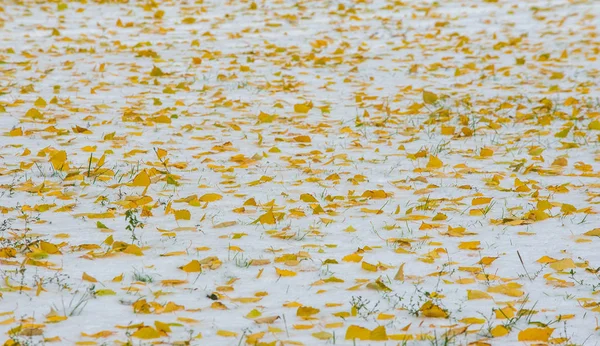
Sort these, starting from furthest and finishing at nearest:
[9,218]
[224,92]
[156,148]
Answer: [224,92] → [156,148] → [9,218]

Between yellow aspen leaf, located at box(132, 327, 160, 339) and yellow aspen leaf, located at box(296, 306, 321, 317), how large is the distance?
0.56 m

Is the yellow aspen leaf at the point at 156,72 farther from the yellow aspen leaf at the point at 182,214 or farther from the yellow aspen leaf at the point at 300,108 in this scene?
the yellow aspen leaf at the point at 182,214

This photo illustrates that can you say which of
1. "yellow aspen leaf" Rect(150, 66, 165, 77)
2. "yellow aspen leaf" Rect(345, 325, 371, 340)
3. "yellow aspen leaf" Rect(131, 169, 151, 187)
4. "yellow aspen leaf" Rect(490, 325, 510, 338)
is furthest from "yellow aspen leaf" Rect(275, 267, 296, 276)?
"yellow aspen leaf" Rect(150, 66, 165, 77)

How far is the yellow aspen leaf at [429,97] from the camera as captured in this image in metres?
6.91

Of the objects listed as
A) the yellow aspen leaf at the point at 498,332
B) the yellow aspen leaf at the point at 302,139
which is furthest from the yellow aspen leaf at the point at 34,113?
Answer: the yellow aspen leaf at the point at 498,332

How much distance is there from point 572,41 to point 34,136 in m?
6.89

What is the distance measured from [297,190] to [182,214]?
84cm

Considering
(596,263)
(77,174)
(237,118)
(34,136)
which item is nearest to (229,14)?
(237,118)

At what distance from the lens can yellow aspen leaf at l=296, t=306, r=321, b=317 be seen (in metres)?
2.95

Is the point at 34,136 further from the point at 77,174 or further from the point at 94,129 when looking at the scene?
the point at 77,174

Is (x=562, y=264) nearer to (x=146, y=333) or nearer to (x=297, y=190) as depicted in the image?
Answer: (x=297, y=190)

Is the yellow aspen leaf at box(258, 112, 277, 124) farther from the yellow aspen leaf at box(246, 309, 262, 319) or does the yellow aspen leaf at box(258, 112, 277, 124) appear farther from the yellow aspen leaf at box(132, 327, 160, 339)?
the yellow aspen leaf at box(132, 327, 160, 339)

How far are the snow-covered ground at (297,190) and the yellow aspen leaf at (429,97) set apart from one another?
0.02 metres

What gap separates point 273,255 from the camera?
357 cm
